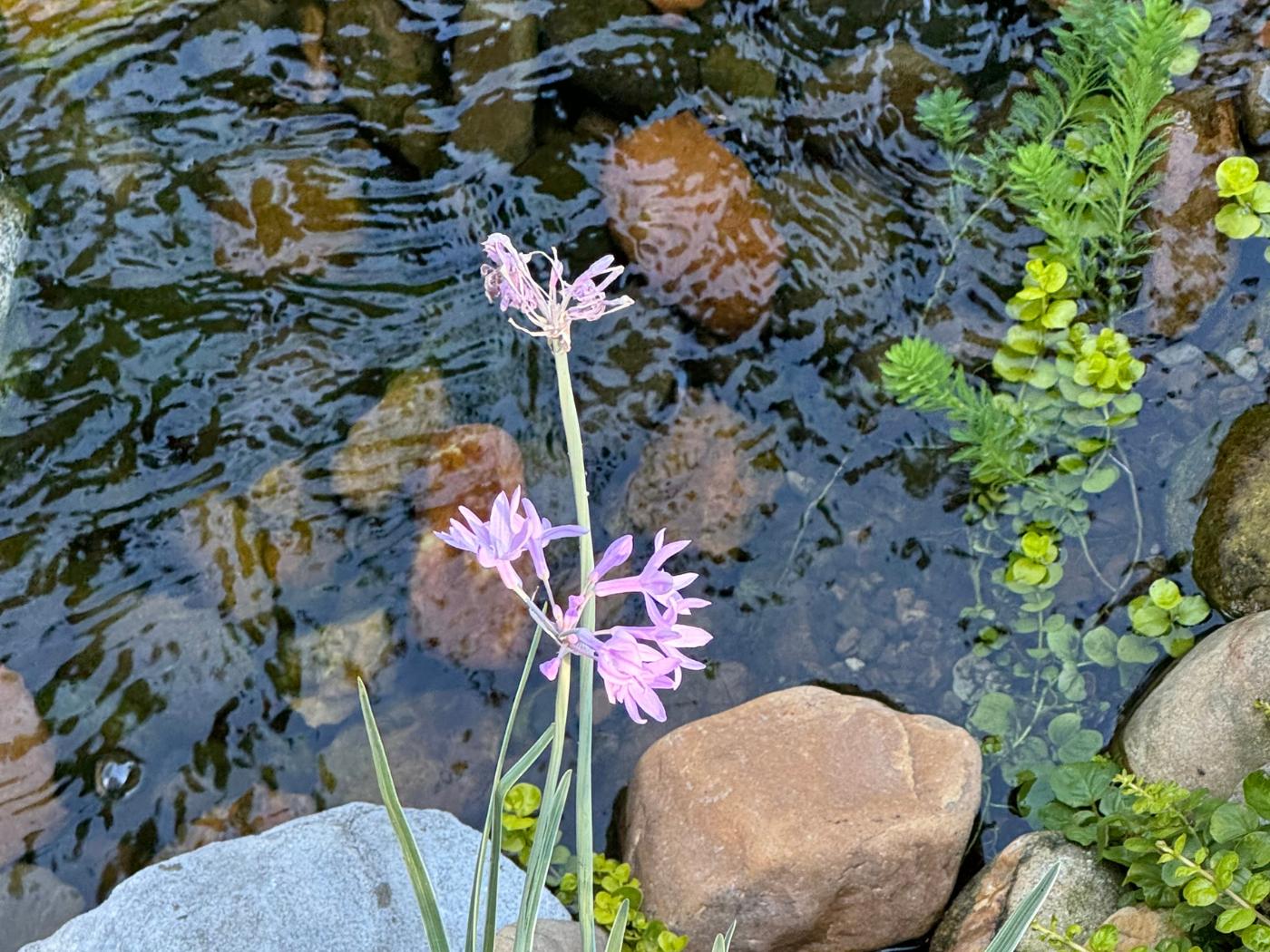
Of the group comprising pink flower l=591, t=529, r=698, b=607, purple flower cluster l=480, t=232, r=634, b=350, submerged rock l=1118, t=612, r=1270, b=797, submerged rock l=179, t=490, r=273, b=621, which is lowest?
submerged rock l=1118, t=612, r=1270, b=797

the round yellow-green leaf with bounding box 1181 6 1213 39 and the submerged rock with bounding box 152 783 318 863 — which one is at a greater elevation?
the round yellow-green leaf with bounding box 1181 6 1213 39

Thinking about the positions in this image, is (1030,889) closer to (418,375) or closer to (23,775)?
(418,375)

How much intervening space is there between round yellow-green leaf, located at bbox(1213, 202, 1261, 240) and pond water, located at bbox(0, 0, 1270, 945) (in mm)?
120

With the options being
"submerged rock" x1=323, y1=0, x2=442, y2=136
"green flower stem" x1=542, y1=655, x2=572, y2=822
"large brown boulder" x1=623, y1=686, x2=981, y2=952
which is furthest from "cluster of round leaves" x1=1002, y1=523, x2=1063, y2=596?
"submerged rock" x1=323, y1=0, x2=442, y2=136

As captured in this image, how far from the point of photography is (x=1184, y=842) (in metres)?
2.38

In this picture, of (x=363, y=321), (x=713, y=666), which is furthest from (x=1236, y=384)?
(x=363, y=321)

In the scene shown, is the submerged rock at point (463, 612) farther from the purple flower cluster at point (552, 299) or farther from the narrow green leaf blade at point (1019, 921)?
the purple flower cluster at point (552, 299)

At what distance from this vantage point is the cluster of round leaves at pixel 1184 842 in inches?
87.0

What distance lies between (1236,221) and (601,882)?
260cm

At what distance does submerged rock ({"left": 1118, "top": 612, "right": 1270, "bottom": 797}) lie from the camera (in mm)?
2703

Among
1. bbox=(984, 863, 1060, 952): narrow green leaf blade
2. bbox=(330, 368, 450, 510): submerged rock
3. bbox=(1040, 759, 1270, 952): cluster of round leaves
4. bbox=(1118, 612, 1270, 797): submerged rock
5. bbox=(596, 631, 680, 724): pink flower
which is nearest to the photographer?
bbox=(596, 631, 680, 724): pink flower

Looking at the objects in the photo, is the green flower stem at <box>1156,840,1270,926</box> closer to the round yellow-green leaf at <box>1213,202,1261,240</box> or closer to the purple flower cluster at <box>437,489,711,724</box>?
the purple flower cluster at <box>437,489,711,724</box>

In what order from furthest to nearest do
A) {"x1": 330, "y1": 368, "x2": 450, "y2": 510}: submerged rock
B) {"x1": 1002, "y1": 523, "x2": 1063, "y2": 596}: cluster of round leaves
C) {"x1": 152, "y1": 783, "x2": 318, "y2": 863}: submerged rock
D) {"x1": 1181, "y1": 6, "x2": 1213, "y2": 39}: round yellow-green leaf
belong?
{"x1": 1181, "y1": 6, "x2": 1213, "y2": 39}: round yellow-green leaf → {"x1": 330, "y1": 368, "x2": 450, "y2": 510}: submerged rock → {"x1": 1002, "y1": 523, "x2": 1063, "y2": 596}: cluster of round leaves → {"x1": 152, "y1": 783, "x2": 318, "y2": 863}: submerged rock

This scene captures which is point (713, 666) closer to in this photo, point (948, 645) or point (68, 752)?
point (948, 645)
